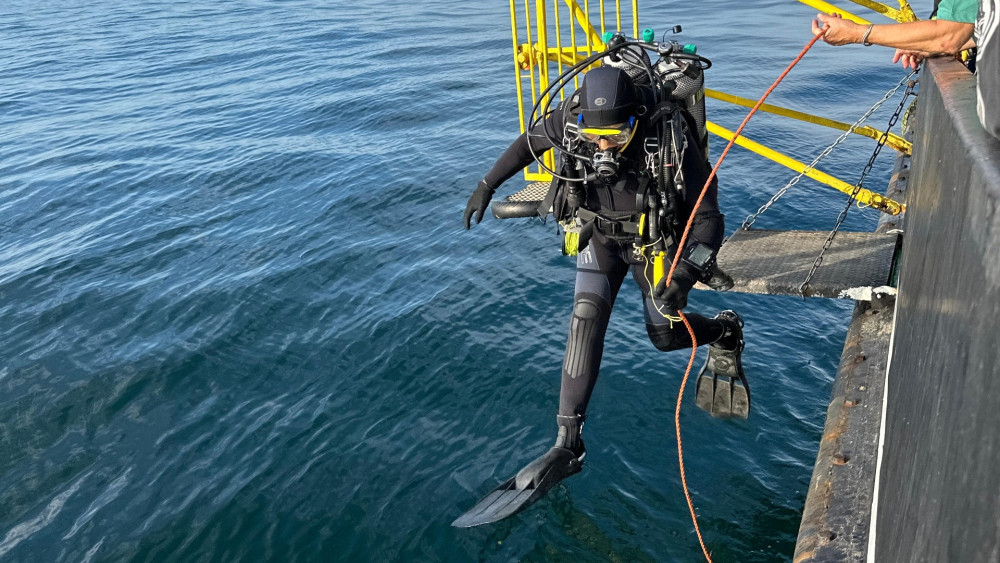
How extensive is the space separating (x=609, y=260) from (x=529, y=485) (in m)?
1.61

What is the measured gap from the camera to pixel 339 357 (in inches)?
279

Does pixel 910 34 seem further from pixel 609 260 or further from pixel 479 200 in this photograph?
pixel 479 200

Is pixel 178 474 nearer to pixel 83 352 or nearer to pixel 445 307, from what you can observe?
pixel 83 352

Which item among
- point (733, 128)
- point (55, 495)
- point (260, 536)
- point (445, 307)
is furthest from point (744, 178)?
point (55, 495)

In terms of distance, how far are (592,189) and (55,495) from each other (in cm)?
445

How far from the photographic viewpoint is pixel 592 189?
501 centimetres

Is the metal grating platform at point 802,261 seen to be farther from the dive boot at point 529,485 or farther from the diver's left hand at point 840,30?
the diver's left hand at point 840,30

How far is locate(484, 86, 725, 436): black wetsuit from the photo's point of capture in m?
4.73

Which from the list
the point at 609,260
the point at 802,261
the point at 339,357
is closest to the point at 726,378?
the point at 802,261

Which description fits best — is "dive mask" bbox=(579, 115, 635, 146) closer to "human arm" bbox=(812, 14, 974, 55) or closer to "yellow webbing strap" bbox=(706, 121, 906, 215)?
"human arm" bbox=(812, 14, 974, 55)

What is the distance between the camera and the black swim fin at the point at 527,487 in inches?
187

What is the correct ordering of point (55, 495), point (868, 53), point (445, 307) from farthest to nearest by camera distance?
point (868, 53)
point (445, 307)
point (55, 495)

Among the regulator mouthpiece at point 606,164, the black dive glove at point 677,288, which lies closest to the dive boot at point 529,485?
the black dive glove at point 677,288

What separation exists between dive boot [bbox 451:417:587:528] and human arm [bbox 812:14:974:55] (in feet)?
9.32
